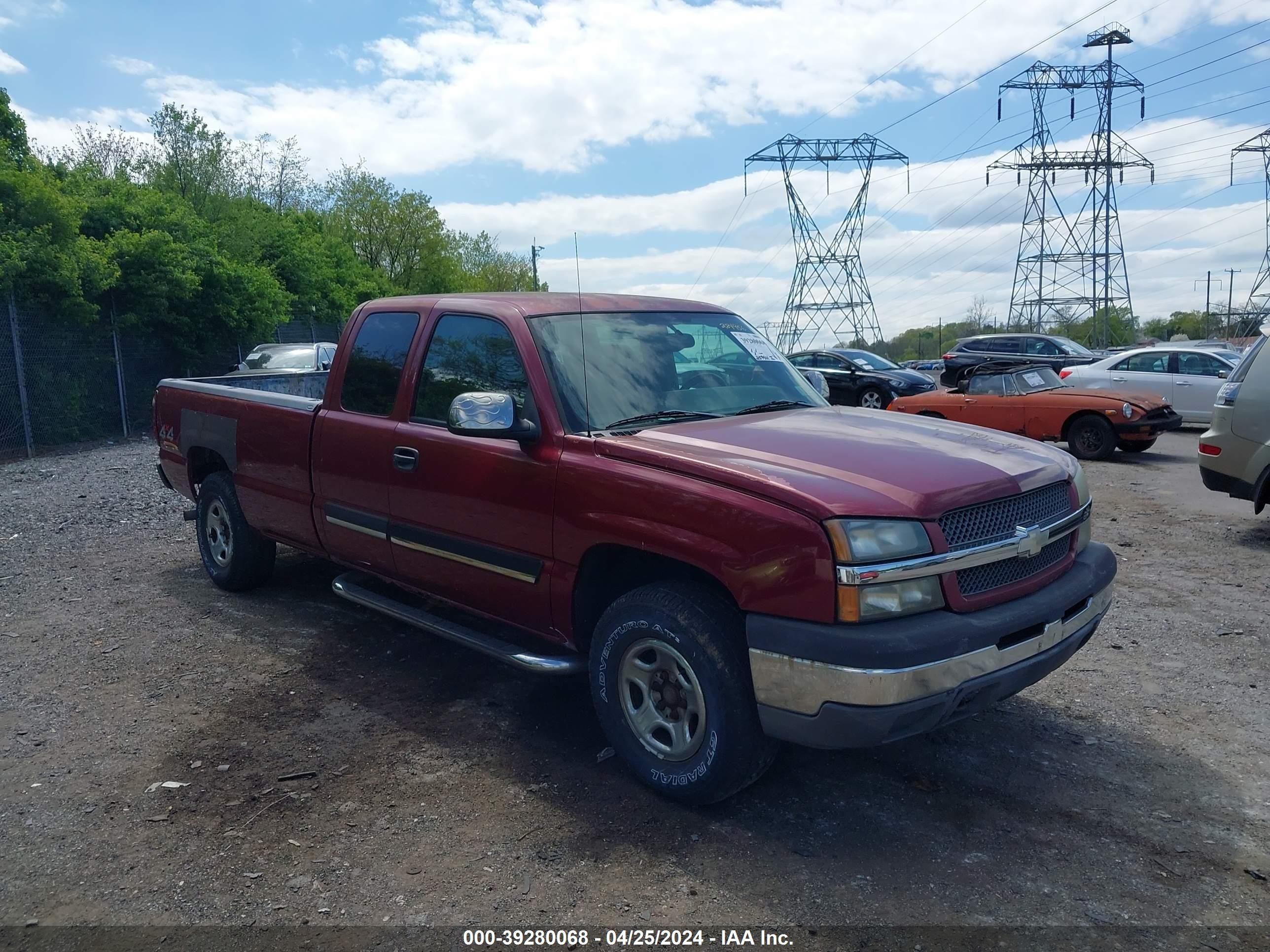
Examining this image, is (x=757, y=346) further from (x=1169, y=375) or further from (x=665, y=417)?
(x=1169, y=375)

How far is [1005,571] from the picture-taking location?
363 cm

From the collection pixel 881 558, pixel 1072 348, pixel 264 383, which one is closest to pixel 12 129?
pixel 264 383

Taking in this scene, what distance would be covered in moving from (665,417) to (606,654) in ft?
3.58

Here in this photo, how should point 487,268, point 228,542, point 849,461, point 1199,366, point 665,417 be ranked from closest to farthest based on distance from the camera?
point 849,461 → point 665,417 → point 228,542 → point 1199,366 → point 487,268

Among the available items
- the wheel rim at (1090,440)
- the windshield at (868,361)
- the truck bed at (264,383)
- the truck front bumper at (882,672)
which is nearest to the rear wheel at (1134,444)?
the wheel rim at (1090,440)

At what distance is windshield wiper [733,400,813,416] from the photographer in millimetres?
4617

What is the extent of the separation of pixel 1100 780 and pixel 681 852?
1802 millimetres

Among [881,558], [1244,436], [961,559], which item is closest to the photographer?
[881,558]

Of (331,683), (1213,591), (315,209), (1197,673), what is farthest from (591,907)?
(315,209)

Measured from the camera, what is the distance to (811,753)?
4.29 metres

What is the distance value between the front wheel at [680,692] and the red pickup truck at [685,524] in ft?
0.03

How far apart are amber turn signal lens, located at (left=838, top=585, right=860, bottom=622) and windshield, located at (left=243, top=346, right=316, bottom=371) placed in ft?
54.0

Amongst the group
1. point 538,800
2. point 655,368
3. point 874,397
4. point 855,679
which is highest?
point 655,368

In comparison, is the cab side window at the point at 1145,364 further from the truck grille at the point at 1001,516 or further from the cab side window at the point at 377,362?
the cab side window at the point at 377,362
